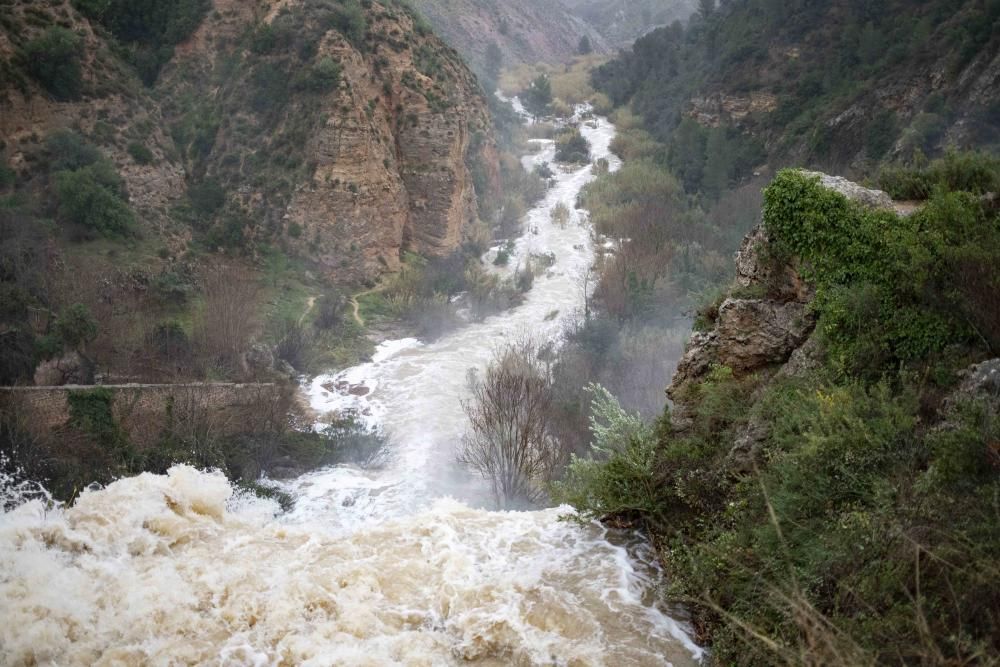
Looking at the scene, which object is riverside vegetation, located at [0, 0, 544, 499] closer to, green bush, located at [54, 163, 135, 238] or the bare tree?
green bush, located at [54, 163, 135, 238]

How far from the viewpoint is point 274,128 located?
29.6 metres

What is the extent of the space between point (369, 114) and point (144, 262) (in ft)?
38.9

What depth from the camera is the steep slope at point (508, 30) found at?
66.1 metres

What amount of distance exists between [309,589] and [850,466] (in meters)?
6.21

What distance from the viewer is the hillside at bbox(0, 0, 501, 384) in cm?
1975

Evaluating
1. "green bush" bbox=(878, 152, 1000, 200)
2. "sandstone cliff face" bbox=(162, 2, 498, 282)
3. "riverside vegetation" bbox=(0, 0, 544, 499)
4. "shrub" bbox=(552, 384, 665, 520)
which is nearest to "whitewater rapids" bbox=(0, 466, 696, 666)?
"shrub" bbox=(552, 384, 665, 520)

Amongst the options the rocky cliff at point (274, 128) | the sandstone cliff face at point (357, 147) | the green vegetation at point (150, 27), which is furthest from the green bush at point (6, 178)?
the green vegetation at point (150, 27)

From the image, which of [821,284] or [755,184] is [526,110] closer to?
[755,184]

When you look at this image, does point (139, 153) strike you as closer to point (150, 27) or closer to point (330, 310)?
point (150, 27)

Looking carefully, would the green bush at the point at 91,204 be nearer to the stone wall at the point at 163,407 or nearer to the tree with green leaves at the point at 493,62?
the stone wall at the point at 163,407

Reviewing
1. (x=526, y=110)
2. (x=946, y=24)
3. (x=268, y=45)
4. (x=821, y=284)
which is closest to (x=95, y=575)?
(x=821, y=284)

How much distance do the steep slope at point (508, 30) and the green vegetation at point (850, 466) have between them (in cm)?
5351

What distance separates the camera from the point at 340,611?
317 inches

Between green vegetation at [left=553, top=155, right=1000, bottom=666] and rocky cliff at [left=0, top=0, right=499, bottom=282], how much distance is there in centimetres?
2158
